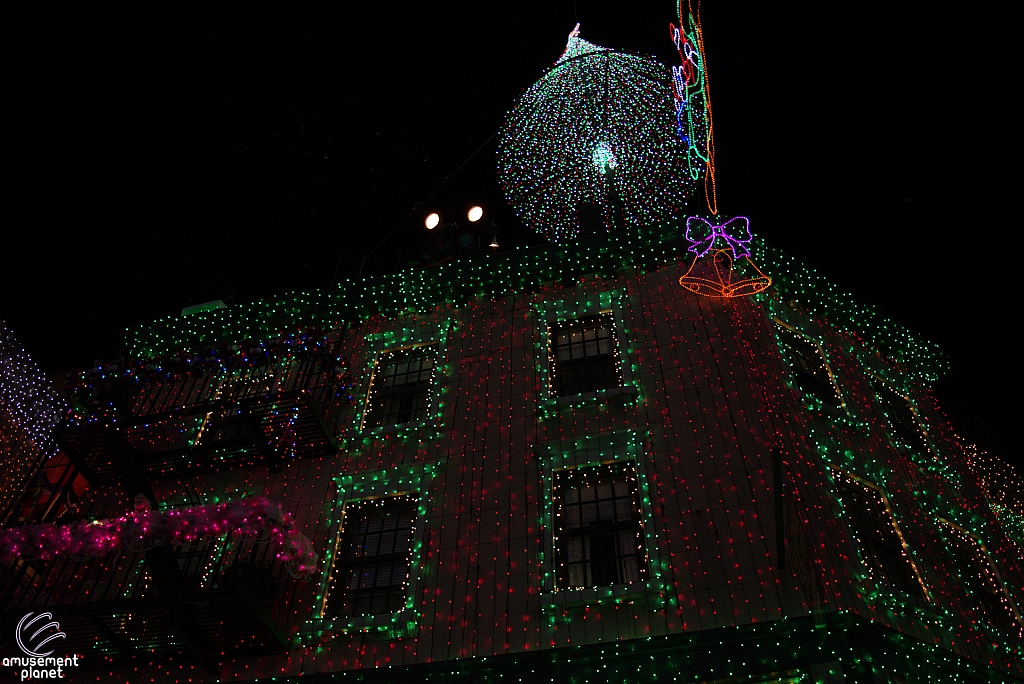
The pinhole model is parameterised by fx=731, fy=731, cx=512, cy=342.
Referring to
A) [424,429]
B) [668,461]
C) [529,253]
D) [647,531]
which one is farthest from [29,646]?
[529,253]

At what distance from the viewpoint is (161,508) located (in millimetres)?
12211

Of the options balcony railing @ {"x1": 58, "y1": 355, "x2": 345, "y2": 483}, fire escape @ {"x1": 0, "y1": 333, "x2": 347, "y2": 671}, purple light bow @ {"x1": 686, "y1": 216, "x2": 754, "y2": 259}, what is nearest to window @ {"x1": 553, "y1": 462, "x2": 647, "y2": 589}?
fire escape @ {"x1": 0, "y1": 333, "x2": 347, "y2": 671}

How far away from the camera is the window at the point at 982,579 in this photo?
1080 centimetres

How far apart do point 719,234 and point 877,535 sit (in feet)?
17.9

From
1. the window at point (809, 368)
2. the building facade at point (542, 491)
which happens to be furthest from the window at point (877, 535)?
the window at point (809, 368)

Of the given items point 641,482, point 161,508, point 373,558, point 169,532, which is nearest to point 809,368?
point 641,482

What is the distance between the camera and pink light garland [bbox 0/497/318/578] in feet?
33.1

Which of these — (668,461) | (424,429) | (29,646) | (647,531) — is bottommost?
(29,646)

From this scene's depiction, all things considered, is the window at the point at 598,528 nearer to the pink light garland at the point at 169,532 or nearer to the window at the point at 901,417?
the pink light garland at the point at 169,532

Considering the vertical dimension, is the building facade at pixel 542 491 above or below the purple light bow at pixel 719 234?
below

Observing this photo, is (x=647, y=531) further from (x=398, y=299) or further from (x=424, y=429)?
(x=398, y=299)

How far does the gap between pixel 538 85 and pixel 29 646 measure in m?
12.9

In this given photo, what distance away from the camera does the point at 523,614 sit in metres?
9.49

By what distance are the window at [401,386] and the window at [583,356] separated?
2372 mm
